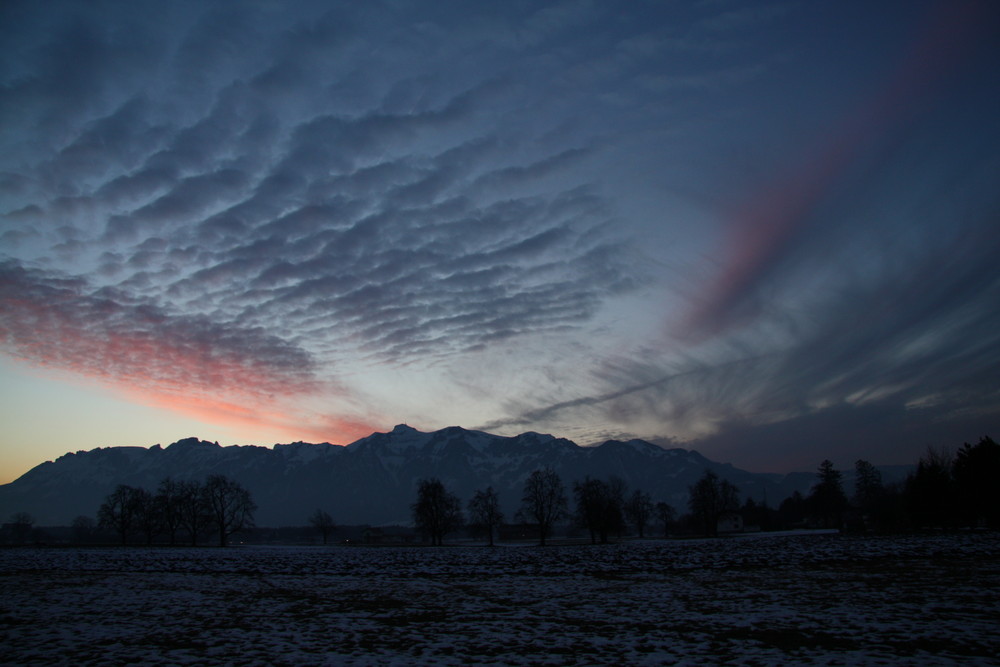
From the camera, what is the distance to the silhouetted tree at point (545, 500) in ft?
333

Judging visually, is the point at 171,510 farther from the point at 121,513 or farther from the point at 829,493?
the point at 829,493

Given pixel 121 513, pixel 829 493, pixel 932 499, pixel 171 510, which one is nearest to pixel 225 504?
pixel 171 510

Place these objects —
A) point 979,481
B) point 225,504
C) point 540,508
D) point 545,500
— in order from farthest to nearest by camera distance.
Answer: point 225,504 < point 545,500 < point 540,508 < point 979,481

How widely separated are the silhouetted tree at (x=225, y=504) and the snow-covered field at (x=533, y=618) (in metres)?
87.8

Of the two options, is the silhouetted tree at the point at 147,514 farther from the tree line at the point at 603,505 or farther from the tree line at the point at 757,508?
the tree line at the point at 757,508

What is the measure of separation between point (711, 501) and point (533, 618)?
361ft

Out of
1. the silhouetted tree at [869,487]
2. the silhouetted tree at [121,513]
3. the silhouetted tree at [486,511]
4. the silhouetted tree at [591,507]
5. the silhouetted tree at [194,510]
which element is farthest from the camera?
the silhouetted tree at [869,487]

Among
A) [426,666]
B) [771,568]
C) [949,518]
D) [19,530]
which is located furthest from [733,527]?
[19,530]

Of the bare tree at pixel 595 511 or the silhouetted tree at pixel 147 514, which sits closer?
the bare tree at pixel 595 511

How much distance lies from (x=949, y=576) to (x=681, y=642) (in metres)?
19.2

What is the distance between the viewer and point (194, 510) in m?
109

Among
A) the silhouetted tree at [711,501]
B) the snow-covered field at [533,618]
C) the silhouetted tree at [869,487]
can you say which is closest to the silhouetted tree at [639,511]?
the silhouetted tree at [711,501]

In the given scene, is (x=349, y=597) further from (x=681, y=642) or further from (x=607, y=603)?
(x=681, y=642)

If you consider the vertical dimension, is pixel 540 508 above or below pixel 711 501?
above
